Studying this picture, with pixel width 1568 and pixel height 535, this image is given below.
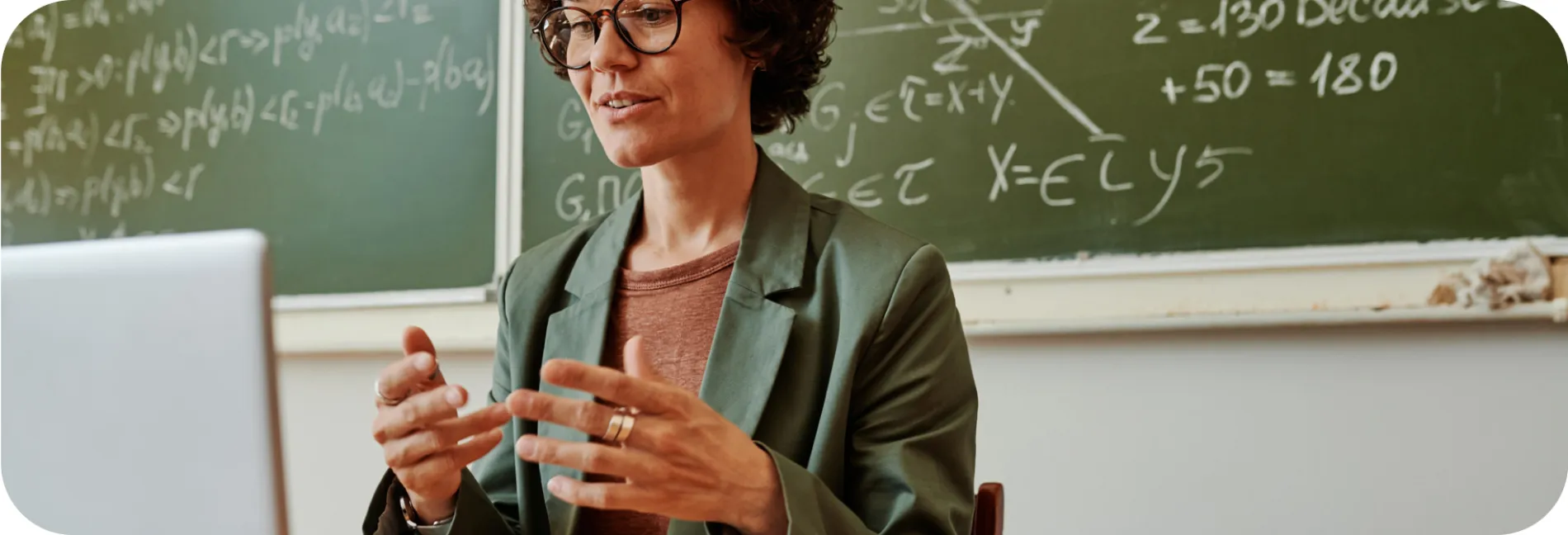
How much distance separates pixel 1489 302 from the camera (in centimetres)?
169

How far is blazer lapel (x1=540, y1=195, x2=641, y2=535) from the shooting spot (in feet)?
3.76

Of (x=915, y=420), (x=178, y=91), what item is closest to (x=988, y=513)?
(x=915, y=420)

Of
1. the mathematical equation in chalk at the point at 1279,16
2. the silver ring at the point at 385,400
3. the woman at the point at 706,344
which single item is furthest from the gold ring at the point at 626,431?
the mathematical equation in chalk at the point at 1279,16

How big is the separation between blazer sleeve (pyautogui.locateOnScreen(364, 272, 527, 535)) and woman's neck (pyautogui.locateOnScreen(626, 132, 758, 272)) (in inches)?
7.2

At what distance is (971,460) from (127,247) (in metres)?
0.69

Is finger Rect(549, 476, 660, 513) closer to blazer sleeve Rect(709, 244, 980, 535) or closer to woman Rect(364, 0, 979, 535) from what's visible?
woman Rect(364, 0, 979, 535)

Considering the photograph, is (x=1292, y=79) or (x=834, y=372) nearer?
(x=834, y=372)

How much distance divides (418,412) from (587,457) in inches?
8.2

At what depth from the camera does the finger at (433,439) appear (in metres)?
0.96

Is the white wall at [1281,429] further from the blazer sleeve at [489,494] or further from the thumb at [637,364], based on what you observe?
the thumb at [637,364]

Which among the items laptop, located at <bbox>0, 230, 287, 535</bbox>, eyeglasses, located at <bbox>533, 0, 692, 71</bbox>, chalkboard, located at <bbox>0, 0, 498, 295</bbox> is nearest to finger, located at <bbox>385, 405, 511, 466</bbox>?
laptop, located at <bbox>0, 230, 287, 535</bbox>

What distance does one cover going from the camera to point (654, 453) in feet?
2.80

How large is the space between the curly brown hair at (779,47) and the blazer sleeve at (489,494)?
31 cm

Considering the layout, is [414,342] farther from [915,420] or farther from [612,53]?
[915,420]
